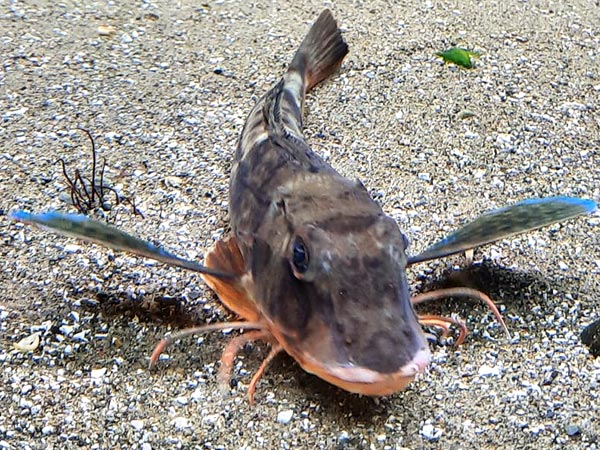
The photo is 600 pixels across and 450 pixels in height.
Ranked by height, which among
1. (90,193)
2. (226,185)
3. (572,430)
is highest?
(572,430)

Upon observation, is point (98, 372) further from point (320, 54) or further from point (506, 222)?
point (320, 54)

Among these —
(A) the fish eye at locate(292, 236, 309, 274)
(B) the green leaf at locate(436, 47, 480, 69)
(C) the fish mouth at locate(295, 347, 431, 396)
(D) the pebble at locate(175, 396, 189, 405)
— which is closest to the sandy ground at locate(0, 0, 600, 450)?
(D) the pebble at locate(175, 396, 189, 405)

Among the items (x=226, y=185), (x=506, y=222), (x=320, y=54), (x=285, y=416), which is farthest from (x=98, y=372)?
(x=320, y=54)

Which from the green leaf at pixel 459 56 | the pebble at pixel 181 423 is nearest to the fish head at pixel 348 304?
the pebble at pixel 181 423

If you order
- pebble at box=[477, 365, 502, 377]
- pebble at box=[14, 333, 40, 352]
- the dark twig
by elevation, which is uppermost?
pebble at box=[477, 365, 502, 377]

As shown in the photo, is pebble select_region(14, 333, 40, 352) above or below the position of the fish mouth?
below

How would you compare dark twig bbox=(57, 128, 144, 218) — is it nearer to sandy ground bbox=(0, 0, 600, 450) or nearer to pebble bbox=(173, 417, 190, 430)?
sandy ground bbox=(0, 0, 600, 450)
